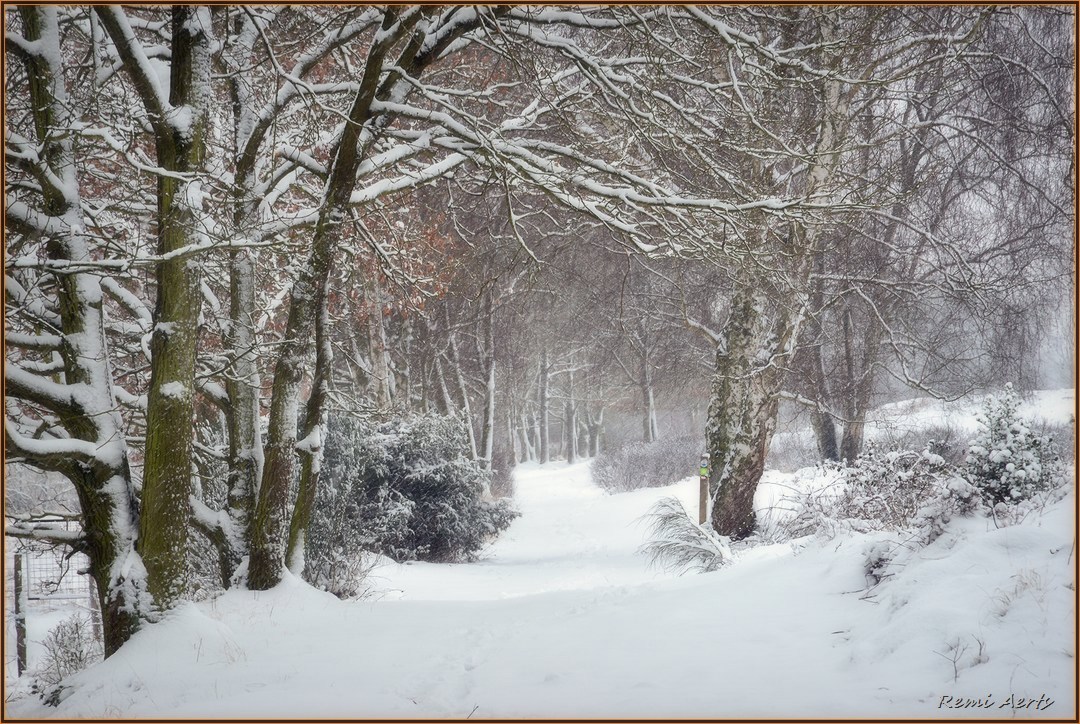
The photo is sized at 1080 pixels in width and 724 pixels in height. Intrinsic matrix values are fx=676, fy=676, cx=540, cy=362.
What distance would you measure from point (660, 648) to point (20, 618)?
917 centimetres

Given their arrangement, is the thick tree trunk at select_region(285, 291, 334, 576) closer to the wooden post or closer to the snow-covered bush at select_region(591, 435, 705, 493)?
the wooden post

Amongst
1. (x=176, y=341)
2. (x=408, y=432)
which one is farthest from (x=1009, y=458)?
(x=408, y=432)

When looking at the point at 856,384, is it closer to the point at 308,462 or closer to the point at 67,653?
the point at 308,462

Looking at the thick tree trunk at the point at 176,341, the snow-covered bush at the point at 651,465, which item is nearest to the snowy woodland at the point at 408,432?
the thick tree trunk at the point at 176,341

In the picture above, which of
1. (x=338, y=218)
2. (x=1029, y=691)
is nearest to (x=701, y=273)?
(x=338, y=218)

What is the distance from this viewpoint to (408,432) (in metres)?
10.6

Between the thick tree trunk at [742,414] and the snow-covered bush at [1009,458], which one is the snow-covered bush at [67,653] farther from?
the snow-covered bush at [1009,458]

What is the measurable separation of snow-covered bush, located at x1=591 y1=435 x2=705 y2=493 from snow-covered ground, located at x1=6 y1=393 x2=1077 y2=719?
39.0ft

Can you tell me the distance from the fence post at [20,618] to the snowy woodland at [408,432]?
15 centimetres

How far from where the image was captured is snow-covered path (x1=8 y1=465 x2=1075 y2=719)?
303cm

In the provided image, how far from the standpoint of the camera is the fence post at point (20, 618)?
342 inches

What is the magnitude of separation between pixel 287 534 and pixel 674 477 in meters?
12.9

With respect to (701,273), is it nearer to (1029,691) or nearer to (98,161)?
(98,161)

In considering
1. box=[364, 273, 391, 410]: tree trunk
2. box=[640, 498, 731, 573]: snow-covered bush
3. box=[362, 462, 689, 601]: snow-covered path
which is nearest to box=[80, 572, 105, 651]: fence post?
box=[362, 462, 689, 601]: snow-covered path
